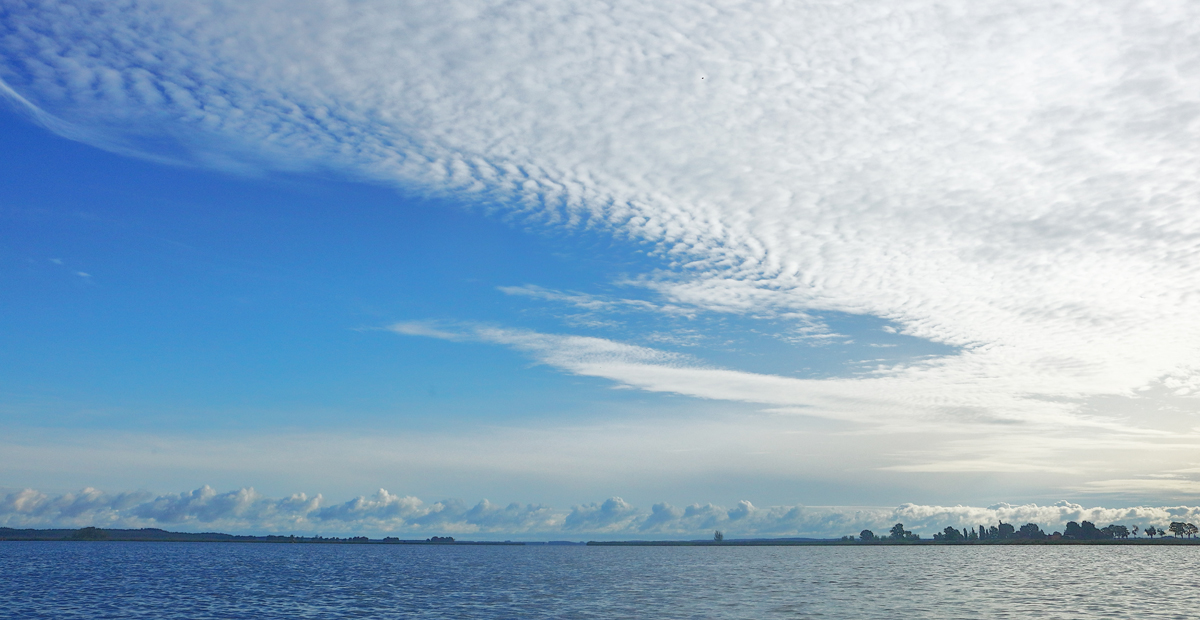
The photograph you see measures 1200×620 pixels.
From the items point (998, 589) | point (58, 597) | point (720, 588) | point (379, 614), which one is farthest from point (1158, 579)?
point (58, 597)

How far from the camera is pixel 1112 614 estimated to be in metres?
80.5

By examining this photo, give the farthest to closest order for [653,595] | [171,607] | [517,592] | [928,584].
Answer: [928,584] < [517,592] < [653,595] < [171,607]

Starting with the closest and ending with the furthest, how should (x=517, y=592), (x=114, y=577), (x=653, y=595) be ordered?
(x=653, y=595) < (x=517, y=592) < (x=114, y=577)

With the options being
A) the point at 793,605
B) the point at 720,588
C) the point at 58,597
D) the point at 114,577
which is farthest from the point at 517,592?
the point at 114,577

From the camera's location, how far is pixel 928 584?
126 metres

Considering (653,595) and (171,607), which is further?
(653,595)

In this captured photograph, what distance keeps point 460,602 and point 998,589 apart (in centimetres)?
8415

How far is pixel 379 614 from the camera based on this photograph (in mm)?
80812

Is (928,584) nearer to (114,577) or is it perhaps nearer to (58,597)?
(58,597)

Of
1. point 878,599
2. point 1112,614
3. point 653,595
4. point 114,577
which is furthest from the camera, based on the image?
point 114,577

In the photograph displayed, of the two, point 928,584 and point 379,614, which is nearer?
point 379,614

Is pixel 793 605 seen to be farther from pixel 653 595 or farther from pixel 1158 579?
pixel 1158 579

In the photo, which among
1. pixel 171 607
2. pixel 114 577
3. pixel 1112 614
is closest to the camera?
pixel 1112 614

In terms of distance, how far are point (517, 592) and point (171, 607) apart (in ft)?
149
